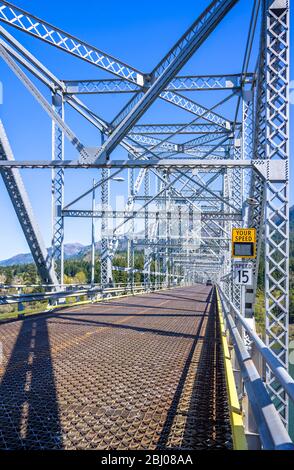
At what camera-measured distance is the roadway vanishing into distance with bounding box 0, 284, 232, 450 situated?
15.5 feet

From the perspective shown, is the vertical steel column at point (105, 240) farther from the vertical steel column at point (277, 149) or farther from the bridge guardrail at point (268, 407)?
the bridge guardrail at point (268, 407)

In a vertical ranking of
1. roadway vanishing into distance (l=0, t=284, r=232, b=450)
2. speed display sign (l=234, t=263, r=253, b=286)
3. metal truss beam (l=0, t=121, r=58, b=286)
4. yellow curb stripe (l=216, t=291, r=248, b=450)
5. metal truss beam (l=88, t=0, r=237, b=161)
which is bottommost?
roadway vanishing into distance (l=0, t=284, r=232, b=450)

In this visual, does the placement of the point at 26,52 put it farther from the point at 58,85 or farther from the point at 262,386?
the point at 262,386

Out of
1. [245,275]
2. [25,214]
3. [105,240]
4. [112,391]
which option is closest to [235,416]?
[112,391]

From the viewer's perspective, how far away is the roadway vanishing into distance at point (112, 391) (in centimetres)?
471

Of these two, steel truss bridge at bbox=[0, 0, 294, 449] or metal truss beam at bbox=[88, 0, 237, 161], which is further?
metal truss beam at bbox=[88, 0, 237, 161]

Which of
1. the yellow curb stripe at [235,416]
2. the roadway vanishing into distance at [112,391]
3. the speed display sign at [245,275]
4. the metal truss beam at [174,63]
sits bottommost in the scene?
the roadway vanishing into distance at [112,391]

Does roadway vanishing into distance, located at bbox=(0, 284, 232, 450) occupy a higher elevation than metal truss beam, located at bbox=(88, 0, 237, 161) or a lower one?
lower

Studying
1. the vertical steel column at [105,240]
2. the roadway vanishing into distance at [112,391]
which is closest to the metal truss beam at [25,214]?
the roadway vanishing into distance at [112,391]

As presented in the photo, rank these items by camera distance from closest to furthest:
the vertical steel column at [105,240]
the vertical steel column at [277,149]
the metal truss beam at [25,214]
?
the vertical steel column at [277,149], the metal truss beam at [25,214], the vertical steel column at [105,240]

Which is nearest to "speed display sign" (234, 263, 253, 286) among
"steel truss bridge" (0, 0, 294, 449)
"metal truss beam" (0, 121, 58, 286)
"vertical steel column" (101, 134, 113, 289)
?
"steel truss bridge" (0, 0, 294, 449)

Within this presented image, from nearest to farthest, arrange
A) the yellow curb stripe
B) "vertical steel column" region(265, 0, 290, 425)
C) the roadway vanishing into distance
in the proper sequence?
the yellow curb stripe → the roadway vanishing into distance → "vertical steel column" region(265, 0, 290, 425)

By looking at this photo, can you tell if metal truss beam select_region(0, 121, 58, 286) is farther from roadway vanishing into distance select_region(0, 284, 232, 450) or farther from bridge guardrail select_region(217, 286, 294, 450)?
bridge guardrail select_region(217, 286, 294, 450)
